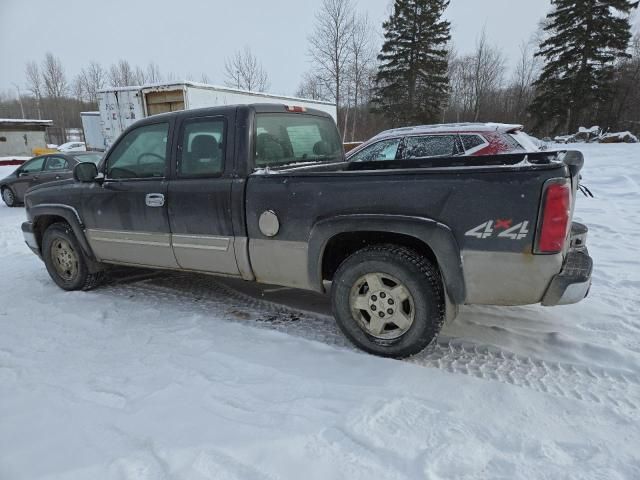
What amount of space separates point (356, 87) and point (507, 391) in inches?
1393

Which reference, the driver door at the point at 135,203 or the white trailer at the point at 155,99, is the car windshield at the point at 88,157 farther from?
the driver door at the point at 135,203

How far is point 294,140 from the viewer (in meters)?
3.95

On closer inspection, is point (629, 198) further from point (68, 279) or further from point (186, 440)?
point (68, 279)

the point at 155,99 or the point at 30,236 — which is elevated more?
the point at 155,99

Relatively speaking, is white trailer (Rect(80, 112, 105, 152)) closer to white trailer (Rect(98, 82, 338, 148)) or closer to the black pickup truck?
white trailer (Rect(98, 82, 338, 148))

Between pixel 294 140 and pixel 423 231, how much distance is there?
5.94 ft

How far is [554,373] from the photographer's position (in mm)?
2752

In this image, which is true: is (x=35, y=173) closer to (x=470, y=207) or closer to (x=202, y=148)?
(x=202, y=148)

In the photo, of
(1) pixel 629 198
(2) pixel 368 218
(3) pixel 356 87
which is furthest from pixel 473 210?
(3) pixel 356 87

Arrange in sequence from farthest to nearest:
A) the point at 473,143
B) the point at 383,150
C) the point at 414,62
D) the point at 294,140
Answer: the point at 414,62, the point at 383,150, the point at 473,143, the point at 294,140

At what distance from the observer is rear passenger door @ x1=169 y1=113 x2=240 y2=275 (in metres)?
3.46

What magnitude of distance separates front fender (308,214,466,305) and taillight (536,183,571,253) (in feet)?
1.63

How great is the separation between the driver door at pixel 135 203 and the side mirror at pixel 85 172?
92 mm

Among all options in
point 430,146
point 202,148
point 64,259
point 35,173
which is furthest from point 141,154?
point 35,173
